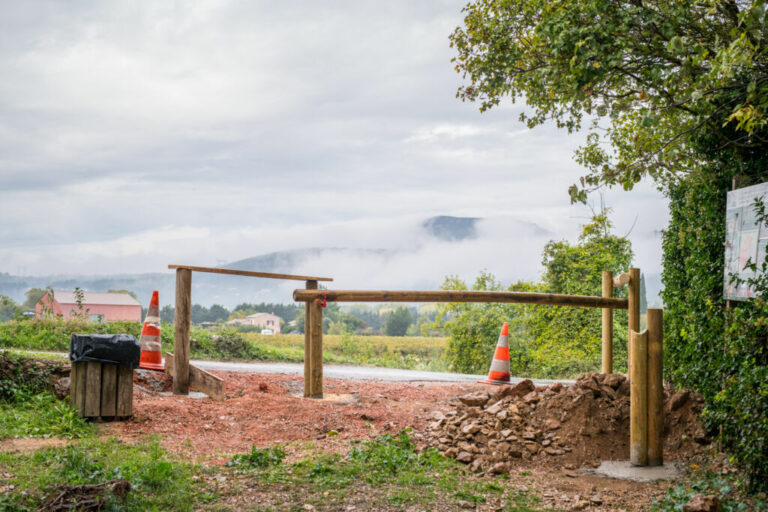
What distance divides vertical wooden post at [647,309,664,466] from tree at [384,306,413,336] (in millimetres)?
34578

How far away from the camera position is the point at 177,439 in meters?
6.05

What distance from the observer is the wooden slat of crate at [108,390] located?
6523 mm

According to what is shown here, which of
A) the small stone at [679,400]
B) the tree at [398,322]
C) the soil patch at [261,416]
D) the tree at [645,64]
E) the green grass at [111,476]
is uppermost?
the tree at [645,64]

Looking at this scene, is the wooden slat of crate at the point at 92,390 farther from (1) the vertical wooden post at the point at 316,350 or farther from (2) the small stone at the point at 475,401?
(2) the small stone at the point at 475,401

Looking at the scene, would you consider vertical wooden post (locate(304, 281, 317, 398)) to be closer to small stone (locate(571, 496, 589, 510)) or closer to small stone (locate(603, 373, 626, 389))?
small stone (locate(603, 373, 626, 389))

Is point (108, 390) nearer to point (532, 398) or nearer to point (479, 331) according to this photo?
point (532, 398)

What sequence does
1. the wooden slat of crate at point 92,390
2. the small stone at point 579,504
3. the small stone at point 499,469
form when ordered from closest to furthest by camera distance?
the small stone at point 579,504 → the small stone at point 499,469 → the wooden slat of crate at point 92,390

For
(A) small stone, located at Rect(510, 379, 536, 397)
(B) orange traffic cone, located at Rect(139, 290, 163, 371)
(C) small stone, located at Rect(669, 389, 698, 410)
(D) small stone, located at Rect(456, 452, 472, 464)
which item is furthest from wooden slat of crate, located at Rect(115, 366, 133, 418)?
(C) small stone, located at Rect(669, 389, 698, 410)

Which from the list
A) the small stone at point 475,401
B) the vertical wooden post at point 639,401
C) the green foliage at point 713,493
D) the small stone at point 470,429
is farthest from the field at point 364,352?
the green foliage at point 713,493

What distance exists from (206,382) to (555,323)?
11566mm

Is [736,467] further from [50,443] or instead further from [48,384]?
[48,384]

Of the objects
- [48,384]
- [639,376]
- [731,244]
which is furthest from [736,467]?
[48,384]

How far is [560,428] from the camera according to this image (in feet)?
20.6

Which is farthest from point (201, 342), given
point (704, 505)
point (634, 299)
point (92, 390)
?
point (704, 505)
